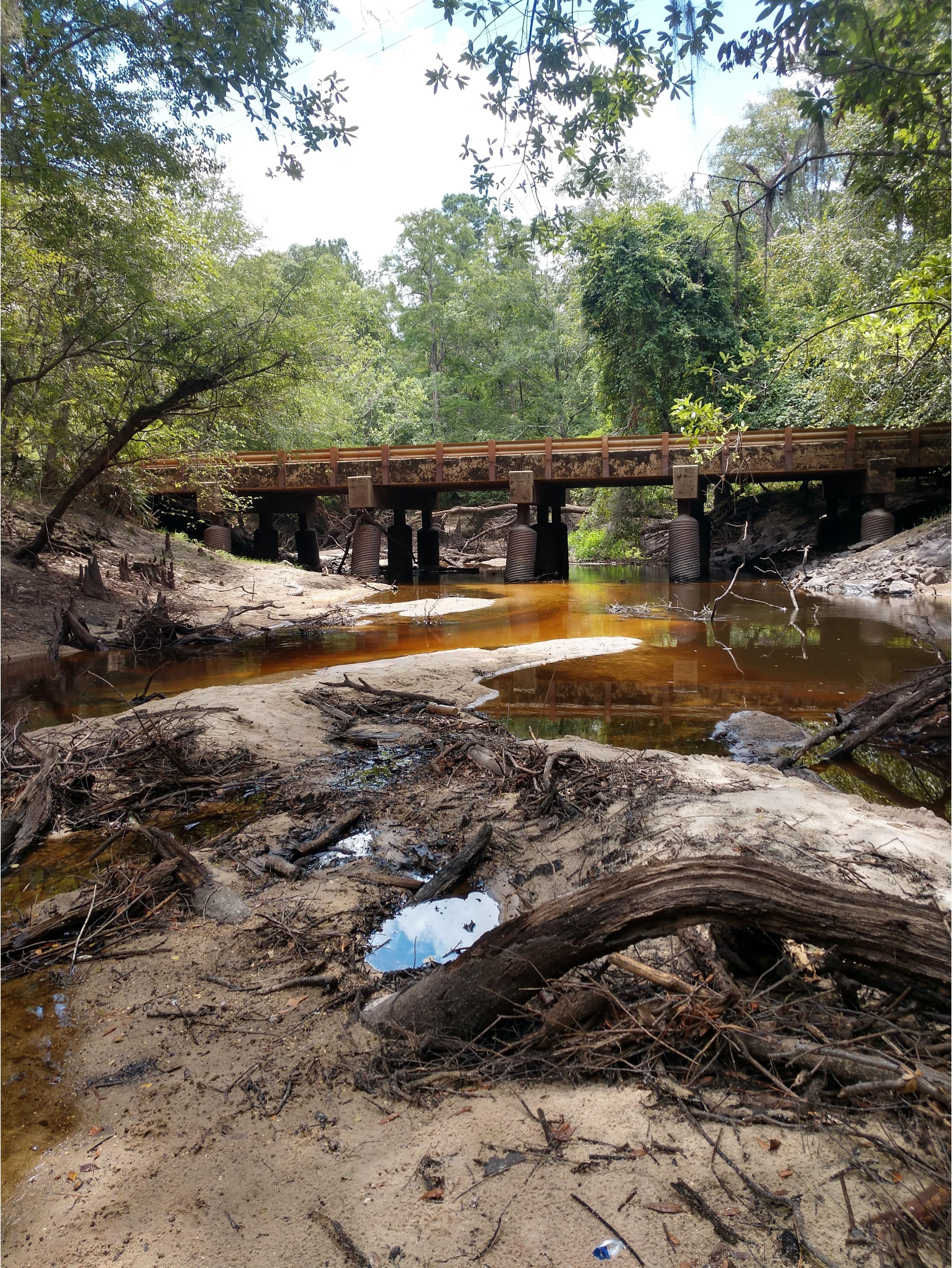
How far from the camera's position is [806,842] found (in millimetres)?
3611

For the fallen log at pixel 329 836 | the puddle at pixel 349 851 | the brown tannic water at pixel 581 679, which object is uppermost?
the fallen log at pixel 329 836

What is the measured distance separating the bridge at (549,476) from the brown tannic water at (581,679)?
518 cm

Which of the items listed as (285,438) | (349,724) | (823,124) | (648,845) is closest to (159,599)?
(349,724)

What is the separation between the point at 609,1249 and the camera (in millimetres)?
1692

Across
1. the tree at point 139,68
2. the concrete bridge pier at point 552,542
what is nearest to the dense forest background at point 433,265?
the tree at point 139,68

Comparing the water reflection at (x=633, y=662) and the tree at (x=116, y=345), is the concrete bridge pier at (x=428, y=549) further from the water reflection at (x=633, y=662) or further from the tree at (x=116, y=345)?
the tree at (x=116, y=345)

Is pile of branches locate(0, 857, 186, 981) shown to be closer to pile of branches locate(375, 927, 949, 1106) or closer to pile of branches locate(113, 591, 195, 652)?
Answer: pile of branches locate(375, 927, 949, 1106)

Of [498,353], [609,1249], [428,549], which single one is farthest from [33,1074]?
[498,353]

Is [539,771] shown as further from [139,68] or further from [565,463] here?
[565,463]

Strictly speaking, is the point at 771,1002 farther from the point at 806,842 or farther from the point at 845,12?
the point at 845,12

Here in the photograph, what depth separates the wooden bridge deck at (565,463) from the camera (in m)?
19.5

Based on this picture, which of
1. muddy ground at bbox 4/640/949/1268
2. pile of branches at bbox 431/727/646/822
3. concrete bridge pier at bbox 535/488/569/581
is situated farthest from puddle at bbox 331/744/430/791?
concrete bridge pier at bbox 535/488/569/581

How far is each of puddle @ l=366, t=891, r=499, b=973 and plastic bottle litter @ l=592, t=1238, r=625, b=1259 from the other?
160 cm

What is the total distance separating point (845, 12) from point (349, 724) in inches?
233
